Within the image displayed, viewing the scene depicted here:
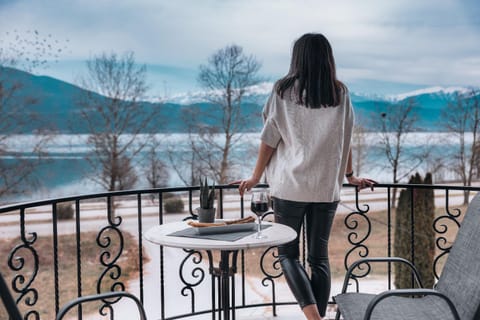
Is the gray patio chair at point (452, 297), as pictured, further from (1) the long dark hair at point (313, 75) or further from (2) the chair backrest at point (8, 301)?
(2) the chair backrest at point (8, 301)

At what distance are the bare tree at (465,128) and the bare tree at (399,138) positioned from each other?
3.33 ft

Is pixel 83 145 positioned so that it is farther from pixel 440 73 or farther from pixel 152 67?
pixel 440 73

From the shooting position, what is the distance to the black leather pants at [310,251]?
7.55 ft

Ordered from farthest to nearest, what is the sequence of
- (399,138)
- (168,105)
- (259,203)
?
(168,105) → (399,138) → (259,203)

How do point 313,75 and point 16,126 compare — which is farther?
point 16,126

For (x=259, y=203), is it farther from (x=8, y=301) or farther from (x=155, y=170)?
(x=155, y=170)

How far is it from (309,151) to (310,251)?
482 mm

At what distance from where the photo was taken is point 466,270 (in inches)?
75.0

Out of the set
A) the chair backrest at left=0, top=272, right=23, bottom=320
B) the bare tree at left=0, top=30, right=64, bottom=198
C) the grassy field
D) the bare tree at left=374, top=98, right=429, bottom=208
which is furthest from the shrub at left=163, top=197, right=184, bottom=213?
the chair backrest at left=0, top=272, right=23, bottom=320

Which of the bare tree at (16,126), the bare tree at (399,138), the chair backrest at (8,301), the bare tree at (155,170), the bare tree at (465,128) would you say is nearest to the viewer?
the chair backrest at (8,301)

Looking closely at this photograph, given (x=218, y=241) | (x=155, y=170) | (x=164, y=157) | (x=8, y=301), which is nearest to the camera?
(x=8, y=301)

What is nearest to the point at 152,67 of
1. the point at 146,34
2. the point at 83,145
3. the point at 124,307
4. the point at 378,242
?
the point at 146,34

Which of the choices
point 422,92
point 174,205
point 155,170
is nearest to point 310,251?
point 174,205

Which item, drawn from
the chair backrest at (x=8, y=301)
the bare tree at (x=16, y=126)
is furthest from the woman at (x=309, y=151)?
the bare tree at (x=16, y=126)
